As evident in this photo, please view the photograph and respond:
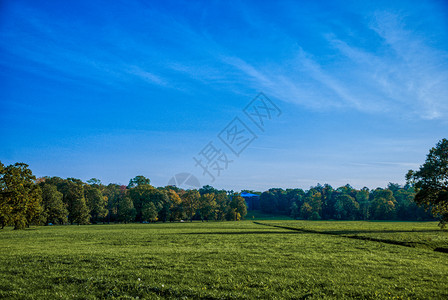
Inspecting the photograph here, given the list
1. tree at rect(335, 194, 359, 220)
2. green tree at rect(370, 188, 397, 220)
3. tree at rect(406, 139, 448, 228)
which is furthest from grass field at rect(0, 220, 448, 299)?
tree at rect(335, 194, 359, 220)

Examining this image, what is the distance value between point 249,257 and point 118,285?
36.0 ft

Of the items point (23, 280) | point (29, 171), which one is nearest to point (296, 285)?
point (23, 280)

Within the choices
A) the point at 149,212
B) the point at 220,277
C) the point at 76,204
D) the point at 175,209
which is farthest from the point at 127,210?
the point at 220,277

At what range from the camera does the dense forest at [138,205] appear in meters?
37.2

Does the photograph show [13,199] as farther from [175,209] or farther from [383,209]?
[383,209]

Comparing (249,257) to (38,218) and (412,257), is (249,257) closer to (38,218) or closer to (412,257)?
(412,257)

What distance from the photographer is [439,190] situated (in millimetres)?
47781

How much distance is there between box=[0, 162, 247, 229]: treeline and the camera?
3709 cm

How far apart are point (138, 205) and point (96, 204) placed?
727 inches

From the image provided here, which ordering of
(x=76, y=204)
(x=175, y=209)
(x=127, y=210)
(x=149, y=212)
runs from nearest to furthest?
(x=76, y=204) < (x=127, y=210) < (x=149, y=212) < (x=175, y=209)

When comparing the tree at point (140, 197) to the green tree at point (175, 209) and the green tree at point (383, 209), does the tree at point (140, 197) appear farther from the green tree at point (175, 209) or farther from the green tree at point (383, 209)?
the green tree at point (383, 209)

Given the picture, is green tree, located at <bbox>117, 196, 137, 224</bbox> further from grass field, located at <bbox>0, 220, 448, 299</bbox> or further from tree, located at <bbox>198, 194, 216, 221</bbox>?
grass field, located at <bbox>0, 220, 448, 299</bbox>

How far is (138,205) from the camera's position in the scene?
117 meters

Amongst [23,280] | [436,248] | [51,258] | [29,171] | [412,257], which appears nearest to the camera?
[23,280]
